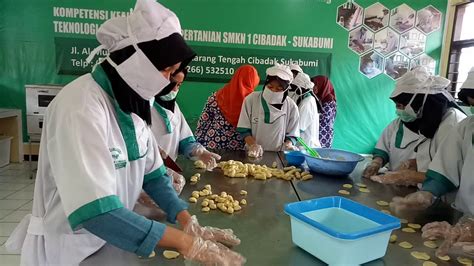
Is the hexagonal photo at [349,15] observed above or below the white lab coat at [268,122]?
above

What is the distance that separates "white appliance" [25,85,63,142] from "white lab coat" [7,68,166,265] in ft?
13.0

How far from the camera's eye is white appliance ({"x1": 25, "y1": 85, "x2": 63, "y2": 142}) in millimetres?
4574

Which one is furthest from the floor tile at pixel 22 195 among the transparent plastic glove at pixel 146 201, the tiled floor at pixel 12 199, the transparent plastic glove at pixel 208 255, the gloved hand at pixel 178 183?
Result: the transparent plastic glove at pixel 208 255

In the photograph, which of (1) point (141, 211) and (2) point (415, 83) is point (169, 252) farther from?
(2) point (415, 83)

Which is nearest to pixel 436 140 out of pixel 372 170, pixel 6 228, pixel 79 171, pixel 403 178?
pixel 403 178

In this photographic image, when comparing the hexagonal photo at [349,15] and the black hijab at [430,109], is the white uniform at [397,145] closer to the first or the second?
the black hijab at [430,109]

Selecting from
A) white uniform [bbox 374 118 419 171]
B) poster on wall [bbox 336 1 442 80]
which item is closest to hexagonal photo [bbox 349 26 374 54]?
poster on wall [bbox 336 1 442 80]

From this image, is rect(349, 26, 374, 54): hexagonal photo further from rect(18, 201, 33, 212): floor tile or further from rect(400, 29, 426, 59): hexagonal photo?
rect(18, 201, 33, 212): floor tile

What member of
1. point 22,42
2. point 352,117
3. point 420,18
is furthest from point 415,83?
point 22,42

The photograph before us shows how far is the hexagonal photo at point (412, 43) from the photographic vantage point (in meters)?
5.34

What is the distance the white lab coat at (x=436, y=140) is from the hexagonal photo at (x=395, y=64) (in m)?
3.63

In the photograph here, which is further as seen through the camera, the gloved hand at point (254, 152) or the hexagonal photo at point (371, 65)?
the hexagonal photo at point (371, 65)

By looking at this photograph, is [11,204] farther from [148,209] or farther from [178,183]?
[148,209]

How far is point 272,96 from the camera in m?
2.97
